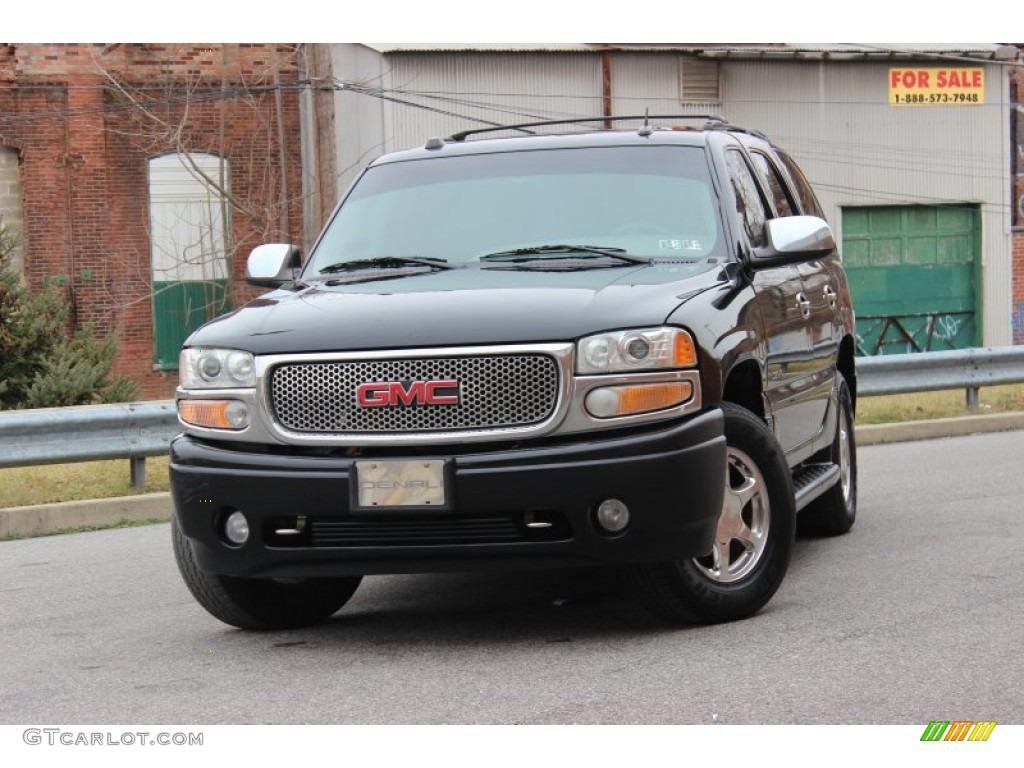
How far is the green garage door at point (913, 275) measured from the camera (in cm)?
3344

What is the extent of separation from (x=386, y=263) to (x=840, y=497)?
301 cm

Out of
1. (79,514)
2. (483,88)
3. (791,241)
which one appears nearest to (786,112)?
(483,88)

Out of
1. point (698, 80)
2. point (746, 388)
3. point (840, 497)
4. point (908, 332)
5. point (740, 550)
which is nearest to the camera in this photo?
point (740, 550)

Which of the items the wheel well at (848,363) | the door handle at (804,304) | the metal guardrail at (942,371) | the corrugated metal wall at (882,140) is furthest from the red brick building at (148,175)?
the door handle at (804,304)

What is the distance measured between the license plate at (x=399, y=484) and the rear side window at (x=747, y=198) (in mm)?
2077

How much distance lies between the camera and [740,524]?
638 centimetres

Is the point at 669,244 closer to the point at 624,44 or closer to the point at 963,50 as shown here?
the point at 624,44

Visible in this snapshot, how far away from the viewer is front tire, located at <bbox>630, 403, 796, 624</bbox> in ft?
20.0

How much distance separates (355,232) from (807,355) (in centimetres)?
214

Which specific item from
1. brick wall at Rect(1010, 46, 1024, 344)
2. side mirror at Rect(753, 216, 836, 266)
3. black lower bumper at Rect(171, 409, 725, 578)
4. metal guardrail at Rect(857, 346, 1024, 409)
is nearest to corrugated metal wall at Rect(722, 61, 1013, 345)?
brick wall at Rect(1010, 46, 1024, 344)

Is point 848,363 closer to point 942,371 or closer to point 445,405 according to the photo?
point 445,405

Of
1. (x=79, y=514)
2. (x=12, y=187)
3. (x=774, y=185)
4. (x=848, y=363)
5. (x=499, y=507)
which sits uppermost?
(x=12, y=187)

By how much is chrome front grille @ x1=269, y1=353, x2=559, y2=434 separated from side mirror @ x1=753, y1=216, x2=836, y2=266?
1.55m

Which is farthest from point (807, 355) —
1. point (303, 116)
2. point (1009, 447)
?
point (303, 116)
